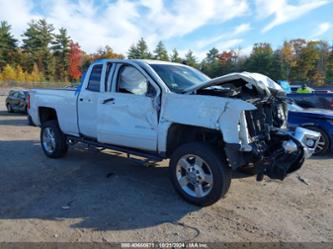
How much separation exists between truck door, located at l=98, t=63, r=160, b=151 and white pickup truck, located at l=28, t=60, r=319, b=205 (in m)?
0.02

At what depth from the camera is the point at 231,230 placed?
4059mm

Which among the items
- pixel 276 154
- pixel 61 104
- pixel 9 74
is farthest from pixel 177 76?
pixel 9 74

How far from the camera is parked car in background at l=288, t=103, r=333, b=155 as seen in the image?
8212 millimetres

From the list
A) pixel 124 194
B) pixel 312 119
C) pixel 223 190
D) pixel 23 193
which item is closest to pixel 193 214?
pixel 223 190

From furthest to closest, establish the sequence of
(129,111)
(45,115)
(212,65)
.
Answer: (212,65)
(45,115)
(129,111)

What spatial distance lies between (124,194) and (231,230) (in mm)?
1866

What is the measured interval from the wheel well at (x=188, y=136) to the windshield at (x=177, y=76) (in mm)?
605

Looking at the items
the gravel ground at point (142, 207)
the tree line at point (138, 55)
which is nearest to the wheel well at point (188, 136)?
the gravel ground at point (142, 207)

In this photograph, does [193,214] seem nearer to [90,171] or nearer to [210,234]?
[210,234]

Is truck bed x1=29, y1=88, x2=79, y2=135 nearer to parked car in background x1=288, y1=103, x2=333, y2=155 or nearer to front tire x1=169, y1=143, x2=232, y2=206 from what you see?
front tire x1=169, y1=143, x2=232, y2=206

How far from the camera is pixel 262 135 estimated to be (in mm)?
4770

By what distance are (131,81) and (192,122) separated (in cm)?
159

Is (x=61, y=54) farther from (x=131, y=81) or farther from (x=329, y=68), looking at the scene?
(x=131, y=81)

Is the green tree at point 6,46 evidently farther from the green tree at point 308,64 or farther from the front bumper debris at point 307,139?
the front bumper debris at point 307,139
